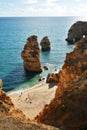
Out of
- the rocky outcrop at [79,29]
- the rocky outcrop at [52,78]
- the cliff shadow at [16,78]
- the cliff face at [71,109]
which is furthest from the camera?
the rocky outcrop at [79,29]

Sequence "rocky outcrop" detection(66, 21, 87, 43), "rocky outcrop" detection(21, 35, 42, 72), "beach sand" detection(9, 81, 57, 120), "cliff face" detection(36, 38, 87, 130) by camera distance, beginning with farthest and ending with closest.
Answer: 1. "rocky outcrop" detection(66, 21, 87, 43)
2. "rocky outcrop" detection(21, 35, 42, 72)
3. "beach sand" detection(9, 81, 57, 120)
4. "cliff face" detection(36, 38, 87, 130)

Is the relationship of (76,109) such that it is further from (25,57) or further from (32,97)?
(25,57)

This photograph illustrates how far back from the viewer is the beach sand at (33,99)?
51.3 meters

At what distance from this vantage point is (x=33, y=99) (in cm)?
5600

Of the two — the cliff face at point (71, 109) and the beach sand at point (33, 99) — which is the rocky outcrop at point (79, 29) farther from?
the cliff face at point (71, 109)

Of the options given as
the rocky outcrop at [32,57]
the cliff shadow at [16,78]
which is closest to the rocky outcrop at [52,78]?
the cliff shadow at [16,78]

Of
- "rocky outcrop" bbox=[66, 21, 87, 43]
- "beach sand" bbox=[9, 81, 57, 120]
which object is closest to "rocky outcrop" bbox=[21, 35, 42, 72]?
"beach sand" bbox=[9, 81, 57, 120]

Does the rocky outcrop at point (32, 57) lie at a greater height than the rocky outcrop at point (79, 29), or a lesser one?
lesser

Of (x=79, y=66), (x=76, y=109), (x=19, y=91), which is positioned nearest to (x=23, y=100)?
(x=19, y=91)

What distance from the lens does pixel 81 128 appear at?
23703mm

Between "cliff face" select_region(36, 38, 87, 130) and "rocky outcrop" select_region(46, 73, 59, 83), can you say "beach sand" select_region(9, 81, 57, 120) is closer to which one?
"rocky outcrop" select_region(46, 73, 59, 83)

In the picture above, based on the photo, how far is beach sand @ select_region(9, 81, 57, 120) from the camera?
5134cm

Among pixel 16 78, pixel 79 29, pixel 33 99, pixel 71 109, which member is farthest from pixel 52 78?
pixel 79 29

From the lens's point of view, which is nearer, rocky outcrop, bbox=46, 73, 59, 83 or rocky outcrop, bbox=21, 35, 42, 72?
rocky outcrop, bbox=46, 73, 59, 83
